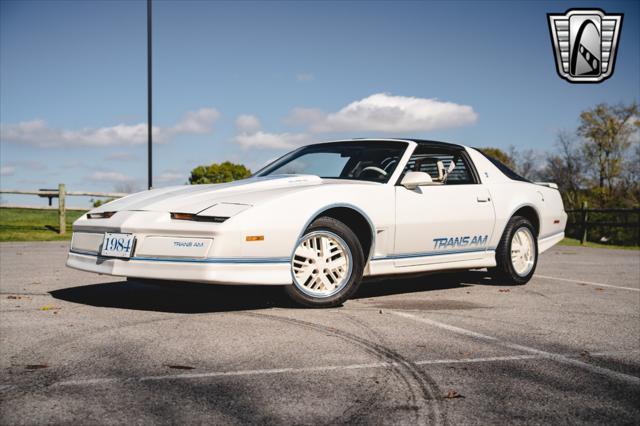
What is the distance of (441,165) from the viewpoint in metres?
6.50

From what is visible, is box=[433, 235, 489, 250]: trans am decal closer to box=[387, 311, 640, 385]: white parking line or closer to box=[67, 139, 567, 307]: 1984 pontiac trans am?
box=[67, 139, 567, 307]: 1984 pontiac trans am

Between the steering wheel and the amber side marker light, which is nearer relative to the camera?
the amber side marker light

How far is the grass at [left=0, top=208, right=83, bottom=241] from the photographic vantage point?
54.5 feet

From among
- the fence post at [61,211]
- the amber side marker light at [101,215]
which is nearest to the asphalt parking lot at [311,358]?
the amber side marker light at [101,215]

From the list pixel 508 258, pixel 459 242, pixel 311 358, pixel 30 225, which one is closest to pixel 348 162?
pixel 459 242

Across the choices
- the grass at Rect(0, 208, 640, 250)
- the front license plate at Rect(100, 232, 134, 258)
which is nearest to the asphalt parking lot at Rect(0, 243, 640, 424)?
the front license plate at Rect(100, 232, 134, 258)

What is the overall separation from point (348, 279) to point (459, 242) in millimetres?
1551

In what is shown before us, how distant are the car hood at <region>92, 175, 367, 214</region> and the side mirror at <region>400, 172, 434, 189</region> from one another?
537mm

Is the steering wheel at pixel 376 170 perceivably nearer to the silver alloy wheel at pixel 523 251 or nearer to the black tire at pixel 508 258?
the black tire at pixel 508 258

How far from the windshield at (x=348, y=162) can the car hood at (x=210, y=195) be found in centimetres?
34

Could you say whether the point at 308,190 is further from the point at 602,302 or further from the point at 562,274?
the point at 562,274

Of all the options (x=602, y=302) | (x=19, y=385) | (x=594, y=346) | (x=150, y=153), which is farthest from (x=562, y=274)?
(x=150, y=153)

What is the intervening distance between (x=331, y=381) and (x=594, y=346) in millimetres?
1929

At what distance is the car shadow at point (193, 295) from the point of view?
5238mm
